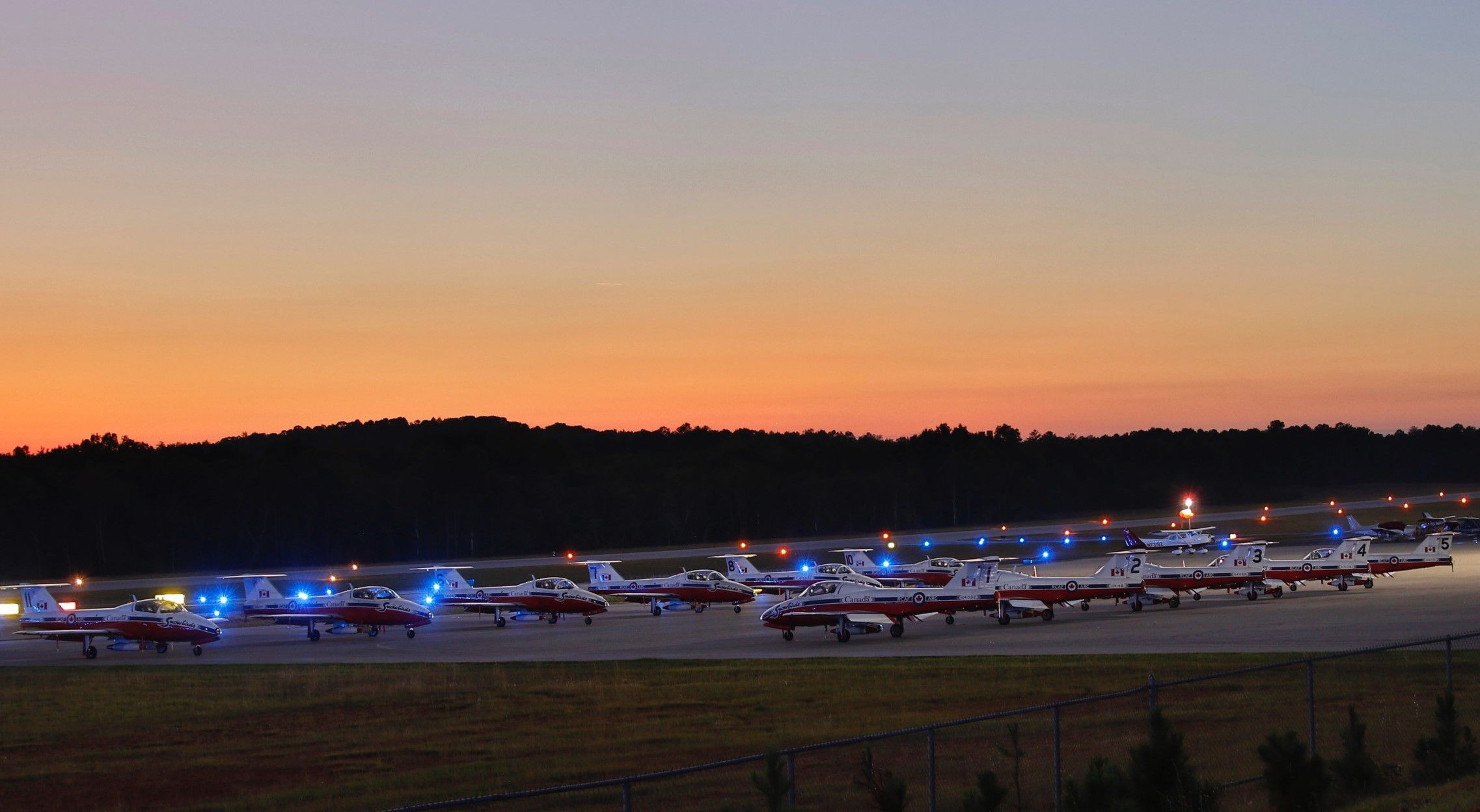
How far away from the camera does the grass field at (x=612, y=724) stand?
2131 cm

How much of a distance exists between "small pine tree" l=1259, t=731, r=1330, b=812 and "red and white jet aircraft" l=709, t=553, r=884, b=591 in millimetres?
53575

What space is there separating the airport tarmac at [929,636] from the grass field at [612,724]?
3495 millimetres

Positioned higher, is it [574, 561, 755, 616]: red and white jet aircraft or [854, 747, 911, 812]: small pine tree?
[854, 747, 911, 812]: small pine tree

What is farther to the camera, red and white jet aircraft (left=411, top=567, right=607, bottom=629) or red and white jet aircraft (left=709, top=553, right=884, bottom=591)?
red and white jet aircraft (left=709, top=553, right=884, bottom=591)

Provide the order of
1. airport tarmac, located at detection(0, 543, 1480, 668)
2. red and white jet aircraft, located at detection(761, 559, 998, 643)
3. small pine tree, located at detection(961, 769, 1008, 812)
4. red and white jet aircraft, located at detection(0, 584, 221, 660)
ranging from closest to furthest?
small pine tree, located at detection(961, 769, 1008, 812) → airport tarmac, located at detection(0, 543, 1480, 668) → red and white jet aircraft, located at detection(761, 559, 998, 643) → red and white jet aircraft, located at detection(0, 584, 221, 660)

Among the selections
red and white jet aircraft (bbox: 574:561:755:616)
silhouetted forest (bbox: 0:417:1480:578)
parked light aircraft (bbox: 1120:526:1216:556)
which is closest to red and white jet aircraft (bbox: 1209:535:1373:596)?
red and white jet aircraft (bbox: 574:561:755:616)

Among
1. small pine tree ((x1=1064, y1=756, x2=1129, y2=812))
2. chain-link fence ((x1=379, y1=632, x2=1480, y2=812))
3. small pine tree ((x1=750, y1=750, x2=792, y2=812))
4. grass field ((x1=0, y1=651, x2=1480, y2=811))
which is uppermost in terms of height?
small pine tree ((x1=750, y1=750, x2=792, y2=812))

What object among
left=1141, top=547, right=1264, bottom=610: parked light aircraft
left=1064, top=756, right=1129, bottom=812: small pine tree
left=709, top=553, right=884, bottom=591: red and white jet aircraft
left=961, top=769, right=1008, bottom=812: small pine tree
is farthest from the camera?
left=709, top=553, right=884, bottom=591: red and white jet aircraft

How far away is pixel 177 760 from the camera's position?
26625mm

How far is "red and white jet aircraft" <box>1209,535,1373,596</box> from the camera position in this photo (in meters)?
58.4

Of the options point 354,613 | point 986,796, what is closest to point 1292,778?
point 986,796

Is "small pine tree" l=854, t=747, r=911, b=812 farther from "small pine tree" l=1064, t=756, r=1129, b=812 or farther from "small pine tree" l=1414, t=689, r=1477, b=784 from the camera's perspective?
"small pine tree" l=1414, t=689, r=1477, b=784

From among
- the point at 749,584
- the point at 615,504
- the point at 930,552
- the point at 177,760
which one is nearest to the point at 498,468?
the point at 615,504

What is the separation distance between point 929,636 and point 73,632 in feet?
111
